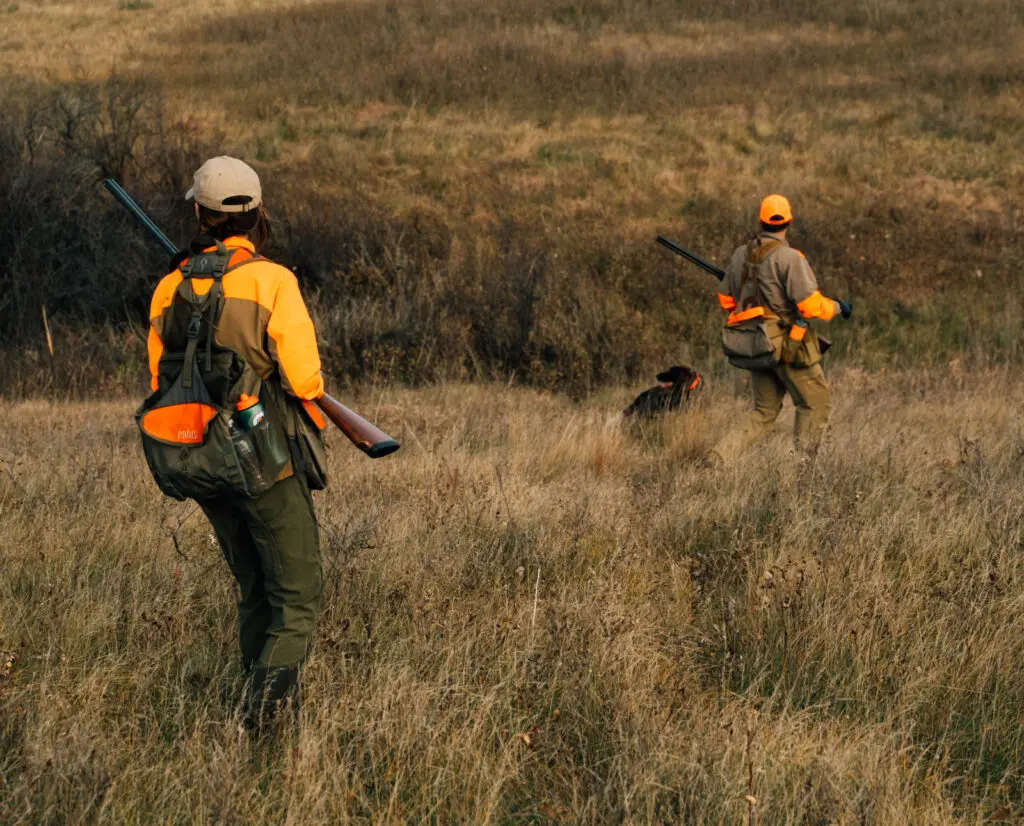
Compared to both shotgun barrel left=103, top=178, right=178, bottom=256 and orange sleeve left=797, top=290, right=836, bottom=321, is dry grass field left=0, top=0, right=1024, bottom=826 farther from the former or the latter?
orange sleeve left=797, top=290, right=836, bottom=321

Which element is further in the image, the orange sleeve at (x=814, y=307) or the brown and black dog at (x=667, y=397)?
the brown and black dog at (x=667, y=397)

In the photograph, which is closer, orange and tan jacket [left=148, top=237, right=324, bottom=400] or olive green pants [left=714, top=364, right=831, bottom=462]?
orange and tan jacket [left=148, top=237, right=324, bottom=400]

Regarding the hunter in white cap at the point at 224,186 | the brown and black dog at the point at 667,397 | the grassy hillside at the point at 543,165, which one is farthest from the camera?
the grassy hillside at the point at 543,165

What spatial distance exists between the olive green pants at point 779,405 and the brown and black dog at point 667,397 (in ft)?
2.64

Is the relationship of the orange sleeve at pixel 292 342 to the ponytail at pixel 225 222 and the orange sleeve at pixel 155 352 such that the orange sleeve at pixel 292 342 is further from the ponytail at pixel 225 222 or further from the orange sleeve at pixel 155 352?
the orange sleeve at pixel 155 352

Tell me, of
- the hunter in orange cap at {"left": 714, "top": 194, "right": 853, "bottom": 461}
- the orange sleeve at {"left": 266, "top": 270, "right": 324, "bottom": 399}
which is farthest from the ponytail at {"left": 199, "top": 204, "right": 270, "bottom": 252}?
the hunter in orange cap at {"left": 714, "top": 194, "right": 853, "bottom": 461}

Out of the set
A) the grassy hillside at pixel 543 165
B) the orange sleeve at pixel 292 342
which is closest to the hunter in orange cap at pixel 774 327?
the orange sleeve at pixel 292 342

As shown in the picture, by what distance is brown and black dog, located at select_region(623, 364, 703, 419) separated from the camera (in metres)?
7.79

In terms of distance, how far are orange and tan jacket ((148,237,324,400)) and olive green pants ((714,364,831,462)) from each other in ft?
13.8

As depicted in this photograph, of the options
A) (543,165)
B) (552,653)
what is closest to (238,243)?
(552,653)

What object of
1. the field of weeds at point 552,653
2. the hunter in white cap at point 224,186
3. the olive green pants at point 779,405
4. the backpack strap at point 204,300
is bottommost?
the olive green pants at point 779,405

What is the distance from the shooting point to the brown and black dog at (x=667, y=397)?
307 inches

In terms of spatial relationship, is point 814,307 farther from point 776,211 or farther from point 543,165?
point 543,165

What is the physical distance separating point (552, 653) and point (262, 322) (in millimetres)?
1405
